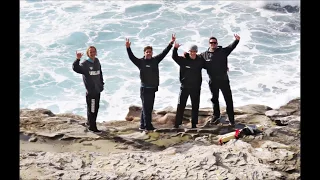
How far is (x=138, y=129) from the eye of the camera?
913cm

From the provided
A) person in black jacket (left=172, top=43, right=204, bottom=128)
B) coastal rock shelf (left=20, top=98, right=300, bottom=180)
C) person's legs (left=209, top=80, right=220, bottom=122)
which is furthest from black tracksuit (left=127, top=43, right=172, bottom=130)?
person's legs (left=209, top=80, right=220, bottom=122)

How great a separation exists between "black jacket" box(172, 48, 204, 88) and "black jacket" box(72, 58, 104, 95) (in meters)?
1.59

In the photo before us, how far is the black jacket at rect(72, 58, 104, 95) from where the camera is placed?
8195mm

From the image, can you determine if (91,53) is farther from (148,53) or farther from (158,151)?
(158,151)

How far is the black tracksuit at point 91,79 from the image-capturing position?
8219mm

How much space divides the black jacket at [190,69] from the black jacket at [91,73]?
159 centimetres

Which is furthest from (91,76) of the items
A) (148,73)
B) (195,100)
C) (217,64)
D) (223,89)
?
(223,89)

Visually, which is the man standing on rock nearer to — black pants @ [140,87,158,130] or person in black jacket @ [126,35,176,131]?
person in black jacket @ [126,35,176,131]

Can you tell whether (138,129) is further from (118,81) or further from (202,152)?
(118,81)

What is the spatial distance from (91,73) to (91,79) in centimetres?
13

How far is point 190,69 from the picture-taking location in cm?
847

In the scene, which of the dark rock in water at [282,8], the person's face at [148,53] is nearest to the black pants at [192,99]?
the person's face at [148,53]

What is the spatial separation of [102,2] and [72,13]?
8.15ft
